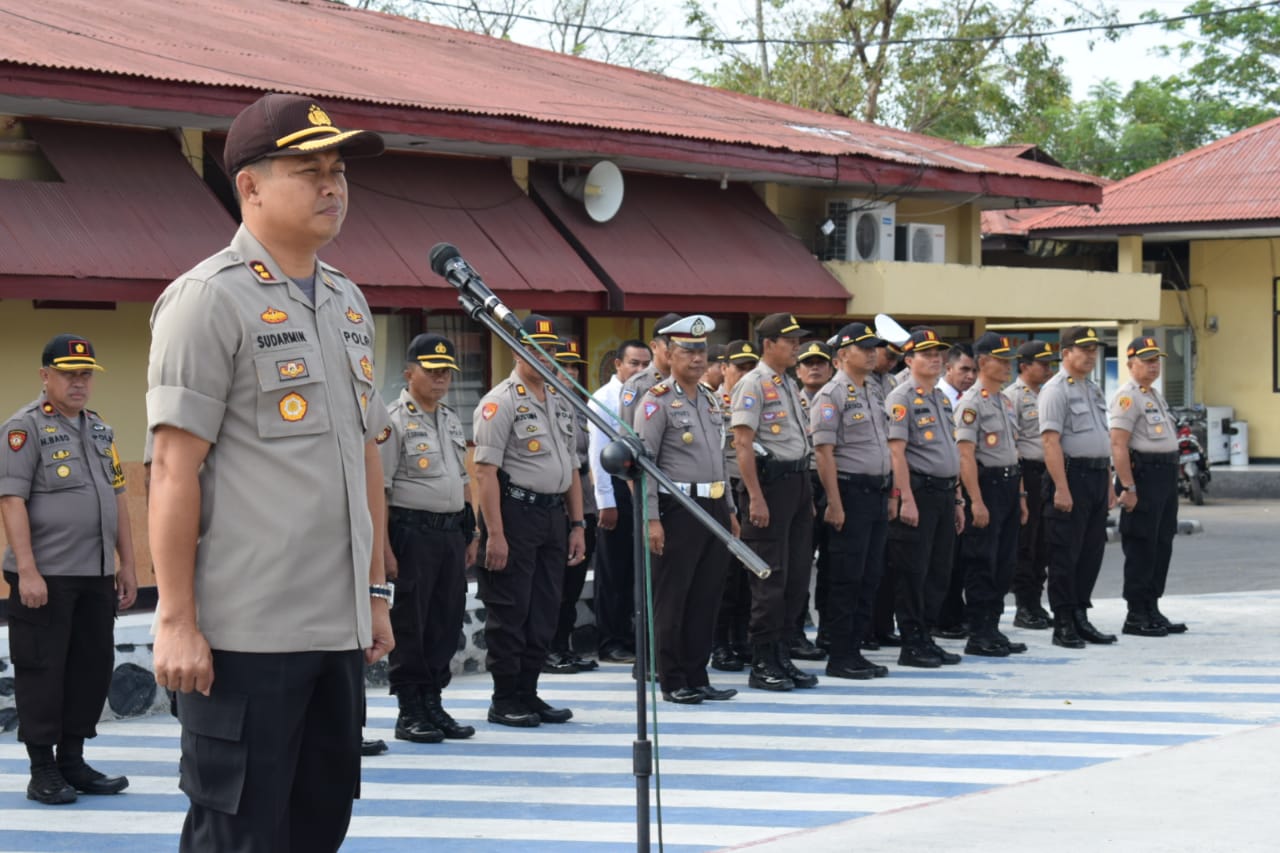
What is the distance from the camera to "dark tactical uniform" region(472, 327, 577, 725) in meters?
9.01

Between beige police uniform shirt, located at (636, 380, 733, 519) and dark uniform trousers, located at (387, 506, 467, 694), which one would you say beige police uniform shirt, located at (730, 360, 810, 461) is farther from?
dark uniform trousers, located at (387, 506, 467, 694)

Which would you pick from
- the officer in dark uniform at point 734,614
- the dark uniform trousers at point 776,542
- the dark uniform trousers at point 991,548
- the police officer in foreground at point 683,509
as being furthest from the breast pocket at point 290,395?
the dark uniform trousers at point 991,548

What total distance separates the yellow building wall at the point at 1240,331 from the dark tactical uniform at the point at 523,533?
22.8m

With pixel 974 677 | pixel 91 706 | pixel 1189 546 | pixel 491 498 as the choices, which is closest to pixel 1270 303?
pixel 1189 546

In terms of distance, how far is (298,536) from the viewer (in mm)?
3838

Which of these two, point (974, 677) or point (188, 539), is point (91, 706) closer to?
point (188, 539)

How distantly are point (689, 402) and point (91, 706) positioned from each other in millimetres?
3731

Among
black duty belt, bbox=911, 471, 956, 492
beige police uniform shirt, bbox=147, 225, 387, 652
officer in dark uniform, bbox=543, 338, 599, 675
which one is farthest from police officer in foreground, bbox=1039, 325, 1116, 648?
beige police uniform shirt, bbox=147, 225, 387, 652

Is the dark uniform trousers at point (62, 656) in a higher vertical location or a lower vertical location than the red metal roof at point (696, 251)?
lower

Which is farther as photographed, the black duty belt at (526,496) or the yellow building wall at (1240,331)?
the yellow building wall at (1240,331)

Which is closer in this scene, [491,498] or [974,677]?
[491,498]

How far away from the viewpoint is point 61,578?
24.8 feet

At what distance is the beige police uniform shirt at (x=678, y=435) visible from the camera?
31.5 feet

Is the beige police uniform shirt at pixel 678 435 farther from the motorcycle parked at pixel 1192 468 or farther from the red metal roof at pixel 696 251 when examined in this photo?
the motorcycle parked at pixel 1192 468
